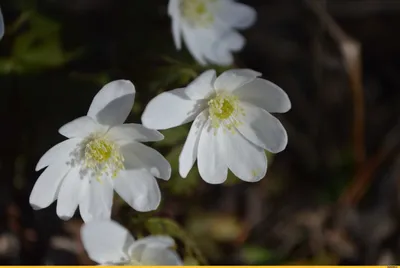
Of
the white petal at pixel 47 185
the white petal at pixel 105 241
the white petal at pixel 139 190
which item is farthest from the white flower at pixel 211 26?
the white petal at pixel 105 241

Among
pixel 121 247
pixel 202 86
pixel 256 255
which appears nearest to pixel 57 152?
pixel 121 247

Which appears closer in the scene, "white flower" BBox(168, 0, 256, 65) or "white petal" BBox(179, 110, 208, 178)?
"white petal" BBox(179, 110, 208, 178)

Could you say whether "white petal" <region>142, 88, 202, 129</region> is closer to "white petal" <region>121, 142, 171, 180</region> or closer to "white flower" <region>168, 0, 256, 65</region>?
"white petal" <region>121, 142, 171, 180</region>

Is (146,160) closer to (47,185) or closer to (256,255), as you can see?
(47,185)

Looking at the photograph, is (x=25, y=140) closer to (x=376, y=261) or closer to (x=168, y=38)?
(x=168, y=38)

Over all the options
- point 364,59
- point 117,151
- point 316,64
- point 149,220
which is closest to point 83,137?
point 117,151

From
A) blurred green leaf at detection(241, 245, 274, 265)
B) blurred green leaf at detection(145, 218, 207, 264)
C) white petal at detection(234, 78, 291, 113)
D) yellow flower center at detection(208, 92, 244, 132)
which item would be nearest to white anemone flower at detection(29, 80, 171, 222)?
blurred green leaf at detection(145, 218, 207, 264)

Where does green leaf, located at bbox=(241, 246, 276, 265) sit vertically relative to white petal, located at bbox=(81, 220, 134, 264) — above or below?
below
